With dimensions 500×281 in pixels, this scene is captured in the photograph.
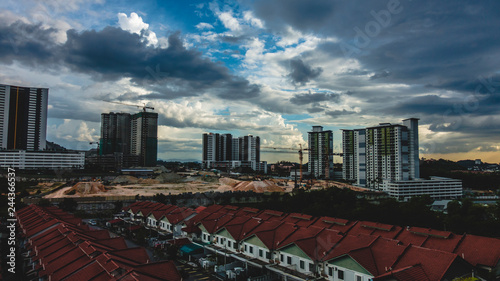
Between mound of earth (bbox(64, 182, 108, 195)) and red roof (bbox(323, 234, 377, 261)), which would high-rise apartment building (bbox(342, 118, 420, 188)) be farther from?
mound of earth (bbox(64, 182, 108, 195))

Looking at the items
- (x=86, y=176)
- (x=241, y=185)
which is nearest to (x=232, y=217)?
(x=241, y=185)

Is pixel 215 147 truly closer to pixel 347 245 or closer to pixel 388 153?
pixel 388 153

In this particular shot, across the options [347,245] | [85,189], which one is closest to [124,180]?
[85,189]

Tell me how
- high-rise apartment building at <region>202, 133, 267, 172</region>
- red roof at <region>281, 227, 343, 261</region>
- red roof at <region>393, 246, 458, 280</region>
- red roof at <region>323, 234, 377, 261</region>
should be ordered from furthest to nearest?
1. high-rise apartment building at <region>202, 133, 267, 172</region>
2. red roof at <region>281, 227, 343, 261</region>
3. red roof at <region>323, 234, 377, 261</region>
4. red roof at <region>393, 246, 458, 280</region>

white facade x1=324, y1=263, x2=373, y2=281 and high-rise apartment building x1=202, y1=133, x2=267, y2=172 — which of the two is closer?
white facade x1=324, y1=263, x2=373, y2=281

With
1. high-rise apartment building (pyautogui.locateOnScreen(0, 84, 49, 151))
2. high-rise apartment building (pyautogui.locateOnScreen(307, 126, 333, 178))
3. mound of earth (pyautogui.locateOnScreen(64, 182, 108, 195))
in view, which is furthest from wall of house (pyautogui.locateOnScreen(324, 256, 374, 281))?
high-rise apartment building (pyautogui.locateOnScreen(0, 84, 49, 151))

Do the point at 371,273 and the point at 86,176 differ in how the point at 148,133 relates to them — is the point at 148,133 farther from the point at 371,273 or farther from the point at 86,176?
the point at 371,273
